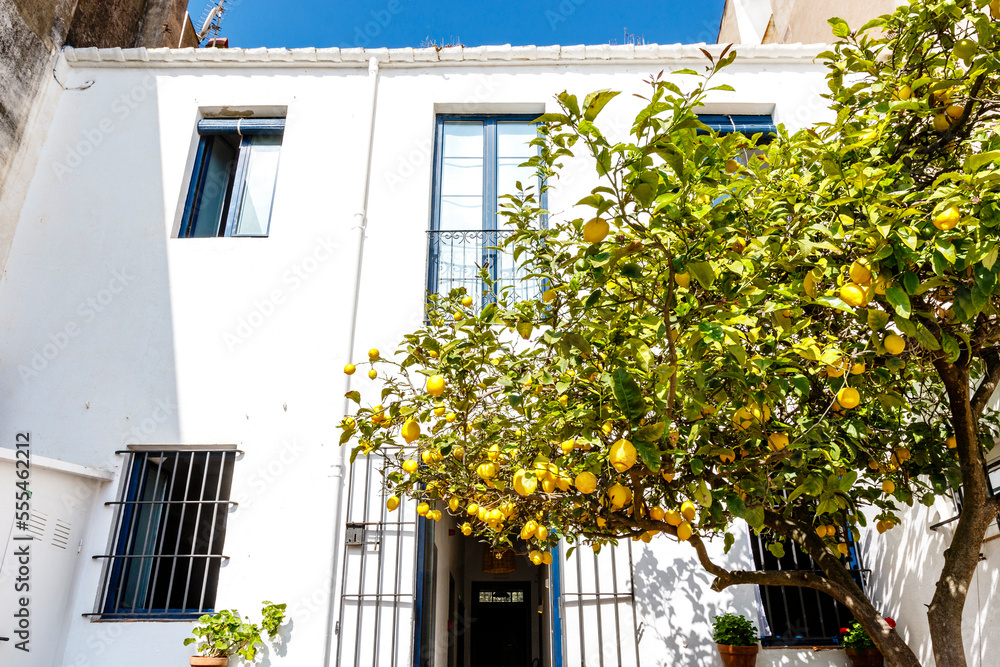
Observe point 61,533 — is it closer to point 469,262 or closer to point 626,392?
point 469,262

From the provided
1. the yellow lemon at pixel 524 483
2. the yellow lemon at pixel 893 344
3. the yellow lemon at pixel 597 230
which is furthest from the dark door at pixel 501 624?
the yellow lemon at pixel 597 230

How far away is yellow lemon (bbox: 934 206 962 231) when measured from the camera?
6.37 ft

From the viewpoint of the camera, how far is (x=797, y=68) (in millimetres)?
6559

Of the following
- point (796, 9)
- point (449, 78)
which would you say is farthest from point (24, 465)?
point (796, 9)

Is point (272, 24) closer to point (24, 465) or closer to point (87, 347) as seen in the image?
point (87, 347)

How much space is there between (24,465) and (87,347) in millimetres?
1343

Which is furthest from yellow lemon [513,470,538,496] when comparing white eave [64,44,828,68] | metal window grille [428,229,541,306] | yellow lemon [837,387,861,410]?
white eave [64,44,828,68]

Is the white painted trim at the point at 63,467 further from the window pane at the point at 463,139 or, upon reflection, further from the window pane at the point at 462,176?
the window pane at the point at 463,139

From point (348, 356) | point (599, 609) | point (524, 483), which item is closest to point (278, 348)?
point (348, 356)

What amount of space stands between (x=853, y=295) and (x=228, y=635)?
4349mm

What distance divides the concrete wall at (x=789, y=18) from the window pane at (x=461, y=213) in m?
2.72

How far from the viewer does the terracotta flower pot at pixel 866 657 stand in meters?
4.42

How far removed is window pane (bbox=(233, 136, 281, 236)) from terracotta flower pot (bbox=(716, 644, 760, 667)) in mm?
4997
